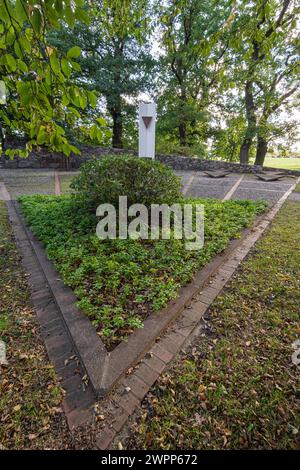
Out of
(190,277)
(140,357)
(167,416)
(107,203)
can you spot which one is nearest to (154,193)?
(107,203)

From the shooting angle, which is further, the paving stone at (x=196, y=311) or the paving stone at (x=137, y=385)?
the paving stone at (x=196, y=311)

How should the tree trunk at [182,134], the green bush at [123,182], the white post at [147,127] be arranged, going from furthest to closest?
the tree trunk at [182,134] < the white post at [147,127] < the green bush at [123,182]

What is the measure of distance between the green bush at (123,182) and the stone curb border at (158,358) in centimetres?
177

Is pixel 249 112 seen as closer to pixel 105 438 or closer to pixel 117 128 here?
pixel 117 128

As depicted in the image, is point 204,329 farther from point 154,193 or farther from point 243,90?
point 243,90

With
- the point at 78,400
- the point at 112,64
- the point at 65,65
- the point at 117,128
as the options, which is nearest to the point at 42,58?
the point at 65,65

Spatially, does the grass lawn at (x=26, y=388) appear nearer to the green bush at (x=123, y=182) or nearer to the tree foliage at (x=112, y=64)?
the green bush at (x=123, y=182)

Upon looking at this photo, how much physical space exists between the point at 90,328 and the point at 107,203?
241 cm

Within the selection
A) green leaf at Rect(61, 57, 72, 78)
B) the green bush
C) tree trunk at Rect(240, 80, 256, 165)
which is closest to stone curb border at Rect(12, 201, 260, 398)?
the green bush

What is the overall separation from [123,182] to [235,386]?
3172mm

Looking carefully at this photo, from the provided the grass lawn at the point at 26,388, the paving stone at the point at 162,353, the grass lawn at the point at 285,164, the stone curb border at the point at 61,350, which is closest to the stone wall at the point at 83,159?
the grass lawn at the point at 285,164

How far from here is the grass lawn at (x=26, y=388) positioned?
1301 mm

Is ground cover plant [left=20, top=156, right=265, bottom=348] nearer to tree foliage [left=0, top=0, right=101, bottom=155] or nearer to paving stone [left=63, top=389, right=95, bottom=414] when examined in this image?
paving stone [left=63, top=389, right=95, bottom=414]

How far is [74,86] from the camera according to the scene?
108 centimetres
